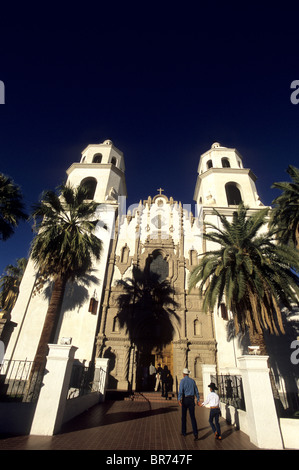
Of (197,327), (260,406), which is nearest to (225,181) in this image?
(197,327)

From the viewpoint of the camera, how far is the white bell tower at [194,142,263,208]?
84.4 feet

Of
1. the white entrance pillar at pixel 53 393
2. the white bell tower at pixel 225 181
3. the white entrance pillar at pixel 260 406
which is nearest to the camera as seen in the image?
the white entrance pillar at pixel 260 406

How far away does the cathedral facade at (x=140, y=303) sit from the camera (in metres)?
17.3

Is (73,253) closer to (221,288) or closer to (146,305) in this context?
(146,305)

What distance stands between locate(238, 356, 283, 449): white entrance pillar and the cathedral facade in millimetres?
11083

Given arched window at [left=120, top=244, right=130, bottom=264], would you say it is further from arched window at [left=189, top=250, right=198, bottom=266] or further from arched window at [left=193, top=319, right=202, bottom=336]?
arched window at [left=193, top=319, right=202, bottom=336]

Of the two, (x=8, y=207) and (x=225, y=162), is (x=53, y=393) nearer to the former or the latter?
(x=8, y=207)

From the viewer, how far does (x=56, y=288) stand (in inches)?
559

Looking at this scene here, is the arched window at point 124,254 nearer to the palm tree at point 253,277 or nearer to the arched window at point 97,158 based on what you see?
the palm tree at point 253,277

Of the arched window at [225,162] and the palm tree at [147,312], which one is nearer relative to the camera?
the palm tree at [147,312]

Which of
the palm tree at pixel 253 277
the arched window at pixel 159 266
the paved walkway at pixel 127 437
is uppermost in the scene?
the arched window at pixel 159 266

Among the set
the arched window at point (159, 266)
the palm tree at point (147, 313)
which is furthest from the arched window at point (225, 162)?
the palm tree at point (147, 313)

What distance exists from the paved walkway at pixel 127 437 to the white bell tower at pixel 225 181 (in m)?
20.4
